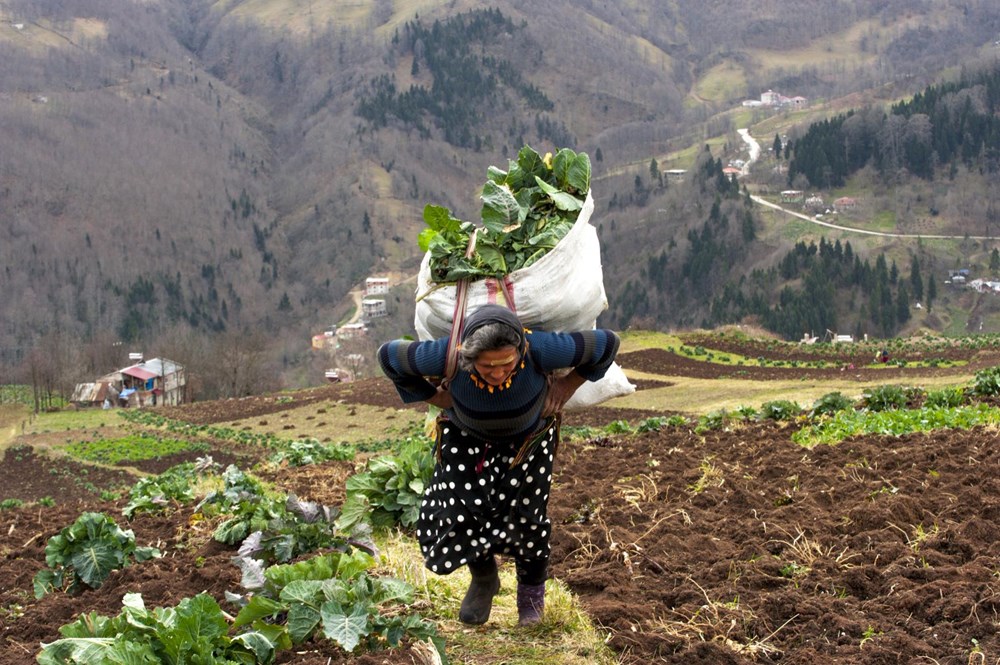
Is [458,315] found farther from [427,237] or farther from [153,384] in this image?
[153,384]

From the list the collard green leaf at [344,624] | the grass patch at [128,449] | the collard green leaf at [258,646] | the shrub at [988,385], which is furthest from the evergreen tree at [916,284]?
the collard green leaf at [258,646]

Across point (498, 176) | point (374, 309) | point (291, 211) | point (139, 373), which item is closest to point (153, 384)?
point (139, 373)

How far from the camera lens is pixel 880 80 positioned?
190 metres

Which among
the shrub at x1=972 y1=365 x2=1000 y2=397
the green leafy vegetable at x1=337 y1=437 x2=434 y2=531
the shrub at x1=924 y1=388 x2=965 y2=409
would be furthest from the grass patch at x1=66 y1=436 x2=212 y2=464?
the green leafy vegetable at x1=337 y1=437 x2=434 y2=531

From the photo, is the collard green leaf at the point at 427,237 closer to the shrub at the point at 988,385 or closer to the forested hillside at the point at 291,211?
the shrub at the point at 988,385

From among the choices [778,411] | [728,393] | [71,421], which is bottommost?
[71,421]

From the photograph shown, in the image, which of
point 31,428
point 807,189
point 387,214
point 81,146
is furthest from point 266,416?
point 81,146

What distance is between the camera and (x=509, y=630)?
15.7 ft

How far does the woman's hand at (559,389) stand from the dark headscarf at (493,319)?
349mm

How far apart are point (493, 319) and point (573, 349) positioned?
16.9 inches

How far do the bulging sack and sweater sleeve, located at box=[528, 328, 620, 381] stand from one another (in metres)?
0.19

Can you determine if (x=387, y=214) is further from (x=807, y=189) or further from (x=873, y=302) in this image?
(x=873, y=302)

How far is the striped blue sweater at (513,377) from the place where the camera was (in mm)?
4328

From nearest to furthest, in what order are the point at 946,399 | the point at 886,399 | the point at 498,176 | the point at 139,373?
the point at 498,176 < the point at 946,399 < the point at 886,399 < the point at 139,373
